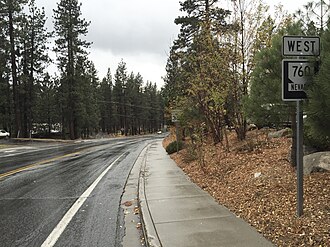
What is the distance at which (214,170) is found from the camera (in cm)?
1001

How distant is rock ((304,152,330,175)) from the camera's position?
662cm

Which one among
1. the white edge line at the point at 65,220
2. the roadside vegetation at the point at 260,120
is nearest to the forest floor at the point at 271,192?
the roadside vegetation at the point at 260,120

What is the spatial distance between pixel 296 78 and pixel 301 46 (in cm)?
46

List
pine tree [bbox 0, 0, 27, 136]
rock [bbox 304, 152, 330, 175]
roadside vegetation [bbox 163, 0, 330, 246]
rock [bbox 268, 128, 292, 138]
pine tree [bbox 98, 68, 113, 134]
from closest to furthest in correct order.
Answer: roadside vegetation [bbox 163, 0, 330, 246] → rock [bbox 304, 152, 330, 175] → rock [bbox 268, 128, 292, 138] → pine tree [bbox 0, 0, 27, 136] → pine tree [bbox 98, 68, 113, 134]

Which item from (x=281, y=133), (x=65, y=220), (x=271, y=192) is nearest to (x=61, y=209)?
(x=65, y=220)

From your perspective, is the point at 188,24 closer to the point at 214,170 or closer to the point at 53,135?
the point at 214,170

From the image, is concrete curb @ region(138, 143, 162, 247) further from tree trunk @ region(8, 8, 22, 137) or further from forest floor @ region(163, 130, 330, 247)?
tree trunk @ region(8, 8, 22, 137)

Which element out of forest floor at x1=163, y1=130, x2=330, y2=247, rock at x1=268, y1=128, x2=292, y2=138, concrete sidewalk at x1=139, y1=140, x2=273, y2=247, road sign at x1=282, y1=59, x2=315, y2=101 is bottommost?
concrete sidewalk at x1=139, y1=140, x2=273, y2=247

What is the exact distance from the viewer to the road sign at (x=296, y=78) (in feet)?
15.4

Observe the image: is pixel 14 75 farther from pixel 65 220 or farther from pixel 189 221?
pixel 189 221

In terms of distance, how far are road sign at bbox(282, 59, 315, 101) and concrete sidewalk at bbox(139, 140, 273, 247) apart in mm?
2047

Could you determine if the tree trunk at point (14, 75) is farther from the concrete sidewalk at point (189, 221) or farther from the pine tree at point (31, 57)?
the concrete sidewalk at point (189, 221)

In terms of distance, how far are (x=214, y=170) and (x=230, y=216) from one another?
168 inches

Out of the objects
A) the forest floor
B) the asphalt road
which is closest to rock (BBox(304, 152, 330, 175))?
the forest floor
